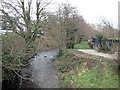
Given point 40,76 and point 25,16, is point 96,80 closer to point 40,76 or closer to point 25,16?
point 40,76

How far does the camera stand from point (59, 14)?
1788 centimetres

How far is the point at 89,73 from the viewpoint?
35.0 feet

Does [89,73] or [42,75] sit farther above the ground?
[89,73]

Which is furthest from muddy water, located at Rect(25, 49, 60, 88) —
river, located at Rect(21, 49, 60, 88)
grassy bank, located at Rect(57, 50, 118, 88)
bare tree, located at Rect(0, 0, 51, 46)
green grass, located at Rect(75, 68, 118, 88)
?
bare tree, located at Rect(0, 0, 51, 46)

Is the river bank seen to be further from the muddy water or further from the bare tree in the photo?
the bare tree

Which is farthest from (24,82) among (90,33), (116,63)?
(90,33)

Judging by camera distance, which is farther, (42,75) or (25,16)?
(25,16)

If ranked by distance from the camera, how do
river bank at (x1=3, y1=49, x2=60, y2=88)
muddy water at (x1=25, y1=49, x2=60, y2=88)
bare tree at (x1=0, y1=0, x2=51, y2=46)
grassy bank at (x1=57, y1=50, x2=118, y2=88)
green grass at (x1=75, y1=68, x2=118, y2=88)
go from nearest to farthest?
1. green grass at (x1=75, y1=68, x2=118, y2=88)
2. grassy bank at (x1=57, y1=50, x2=118, y2=88)
3. river bank at (x1=3, y1=49, x2=60, y2=88)
4. muddy water at (x1=25, y1=49, x2=60, y2=88)
5. bare tree at (x1=0, y1=0, x2=51, y2=46)

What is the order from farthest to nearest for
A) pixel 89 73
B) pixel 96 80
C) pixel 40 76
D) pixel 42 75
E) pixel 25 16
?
pixel 25 16
pixel 42 75
pixel 40 76
pixel 89 73
pixel 96 80

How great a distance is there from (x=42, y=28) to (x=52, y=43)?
2.95 meters

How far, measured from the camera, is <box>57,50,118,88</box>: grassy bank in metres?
9.37

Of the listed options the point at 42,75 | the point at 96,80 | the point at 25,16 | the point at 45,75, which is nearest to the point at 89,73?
the point at 96,80

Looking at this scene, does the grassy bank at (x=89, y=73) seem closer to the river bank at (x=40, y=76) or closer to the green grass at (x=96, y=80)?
the green grass at (x=96, y=80)

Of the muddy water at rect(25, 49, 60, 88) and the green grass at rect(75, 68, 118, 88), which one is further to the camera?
the muddy water at rect(25, 49, 60, 88)
